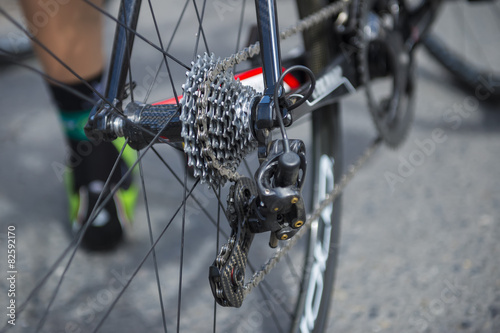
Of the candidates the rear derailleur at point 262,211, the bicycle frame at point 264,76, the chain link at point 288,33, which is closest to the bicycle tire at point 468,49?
the chain link at point 288,33

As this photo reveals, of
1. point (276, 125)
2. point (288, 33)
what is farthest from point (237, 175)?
point (288, 33)

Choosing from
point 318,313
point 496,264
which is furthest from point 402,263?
point 318,313

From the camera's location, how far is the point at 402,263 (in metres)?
1.10

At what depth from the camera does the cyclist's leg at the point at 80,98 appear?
100cm

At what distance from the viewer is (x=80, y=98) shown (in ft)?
3.44

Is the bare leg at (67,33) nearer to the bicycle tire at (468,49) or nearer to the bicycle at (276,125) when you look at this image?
the bicycle at (276,125)

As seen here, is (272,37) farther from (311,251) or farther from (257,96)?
(311,251)

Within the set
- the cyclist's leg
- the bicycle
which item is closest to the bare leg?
the cyclist's leg

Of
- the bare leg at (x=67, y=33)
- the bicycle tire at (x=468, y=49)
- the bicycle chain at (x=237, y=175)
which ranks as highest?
the bare leg at (x=67, y=33)

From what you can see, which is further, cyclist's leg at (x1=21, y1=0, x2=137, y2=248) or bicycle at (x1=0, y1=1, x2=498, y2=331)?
cyclist's leg at (x1=21, y1=0, x2=137, y2=248)

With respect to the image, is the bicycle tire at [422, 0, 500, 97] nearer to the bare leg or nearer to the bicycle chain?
the bicycle chain

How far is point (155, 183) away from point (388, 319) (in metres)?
0.65

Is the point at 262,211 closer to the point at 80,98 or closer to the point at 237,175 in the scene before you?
the point at 237,175

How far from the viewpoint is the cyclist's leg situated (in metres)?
1.00
